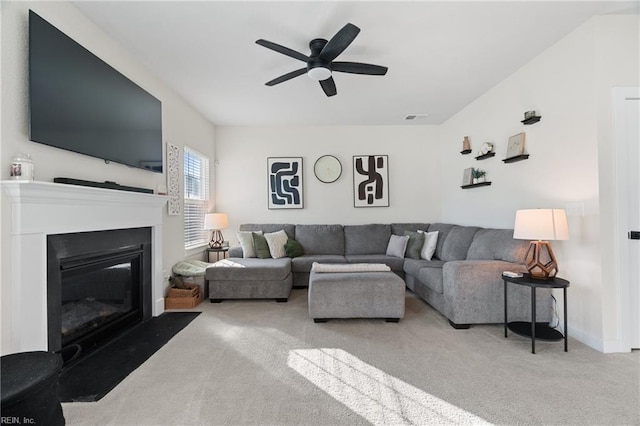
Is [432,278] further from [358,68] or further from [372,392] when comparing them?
[358,68]

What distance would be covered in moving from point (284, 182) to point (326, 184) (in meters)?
0.75

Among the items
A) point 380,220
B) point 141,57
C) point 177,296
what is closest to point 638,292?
point 380,220

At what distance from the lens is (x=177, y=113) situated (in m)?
3.71

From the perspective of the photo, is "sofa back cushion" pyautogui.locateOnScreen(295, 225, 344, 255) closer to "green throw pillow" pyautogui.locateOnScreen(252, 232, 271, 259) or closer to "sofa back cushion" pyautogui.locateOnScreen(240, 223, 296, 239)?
"sofa back cushion" pyautogui.locateOnScreen(240, 223, 296, 239)

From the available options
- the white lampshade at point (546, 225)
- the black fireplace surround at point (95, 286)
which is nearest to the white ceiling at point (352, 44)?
the white lampshade at point (546, 225)

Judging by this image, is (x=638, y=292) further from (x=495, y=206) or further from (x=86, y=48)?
(x=86, y=48)

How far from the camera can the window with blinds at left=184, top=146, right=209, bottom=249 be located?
4.13m

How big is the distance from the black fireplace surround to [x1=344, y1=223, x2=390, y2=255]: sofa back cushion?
2.93m

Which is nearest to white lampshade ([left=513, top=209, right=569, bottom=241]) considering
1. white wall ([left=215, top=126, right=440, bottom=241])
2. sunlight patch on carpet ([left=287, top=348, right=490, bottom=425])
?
sunlight patch on carpet ([left=287, top=348, right=490, bottom=425])

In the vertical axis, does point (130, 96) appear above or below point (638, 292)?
above

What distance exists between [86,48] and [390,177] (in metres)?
4.35

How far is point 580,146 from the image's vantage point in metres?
2.46

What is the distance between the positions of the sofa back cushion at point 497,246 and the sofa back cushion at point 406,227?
134 centimetres

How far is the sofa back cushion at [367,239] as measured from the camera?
4793 millimetres
